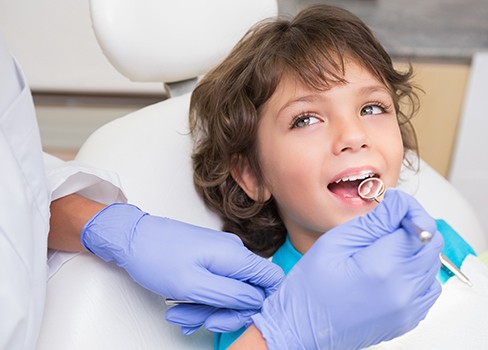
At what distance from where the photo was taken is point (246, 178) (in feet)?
4.10

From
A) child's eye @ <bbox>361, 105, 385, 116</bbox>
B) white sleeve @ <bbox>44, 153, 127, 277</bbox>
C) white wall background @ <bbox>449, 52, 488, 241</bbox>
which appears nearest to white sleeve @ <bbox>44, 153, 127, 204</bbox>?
white sleeve @ <bbox>44, 153, 127, 277</bbox>

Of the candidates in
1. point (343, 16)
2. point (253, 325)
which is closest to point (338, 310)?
point (253, 325)

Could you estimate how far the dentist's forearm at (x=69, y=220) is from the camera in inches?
40.5

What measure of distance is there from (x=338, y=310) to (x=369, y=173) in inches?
11.7

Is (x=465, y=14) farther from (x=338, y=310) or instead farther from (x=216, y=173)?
(x=338, y=310)

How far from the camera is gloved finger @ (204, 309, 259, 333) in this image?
0.98m

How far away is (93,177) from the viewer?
3.50 ft

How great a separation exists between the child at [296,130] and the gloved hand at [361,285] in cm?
21

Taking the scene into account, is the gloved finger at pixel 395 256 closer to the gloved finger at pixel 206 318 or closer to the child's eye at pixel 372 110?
the gloved finger at pixel 206 318

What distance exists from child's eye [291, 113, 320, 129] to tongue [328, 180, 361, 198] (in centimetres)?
11

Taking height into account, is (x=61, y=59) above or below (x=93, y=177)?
below

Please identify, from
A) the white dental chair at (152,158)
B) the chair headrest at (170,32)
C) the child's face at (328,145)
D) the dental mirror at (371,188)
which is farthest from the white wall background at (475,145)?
the dental mirror at (371,188)

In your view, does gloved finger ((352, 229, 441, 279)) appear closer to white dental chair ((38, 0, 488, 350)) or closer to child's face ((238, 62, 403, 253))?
child's face ((238, 62, 403, 253))

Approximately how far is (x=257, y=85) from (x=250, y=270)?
0.36 metres
